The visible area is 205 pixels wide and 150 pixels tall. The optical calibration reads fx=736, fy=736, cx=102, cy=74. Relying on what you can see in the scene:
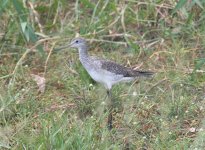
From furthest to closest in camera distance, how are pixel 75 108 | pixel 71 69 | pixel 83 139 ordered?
pixel 71 69
pixel 75 108
pixel 83 139

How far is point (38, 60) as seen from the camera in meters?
7.92

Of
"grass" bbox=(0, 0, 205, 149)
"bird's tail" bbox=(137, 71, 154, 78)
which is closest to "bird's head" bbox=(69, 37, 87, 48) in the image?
"grass" bbox=(0, 0, 205, 149)

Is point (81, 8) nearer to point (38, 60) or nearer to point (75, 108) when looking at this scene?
point (38, 60)

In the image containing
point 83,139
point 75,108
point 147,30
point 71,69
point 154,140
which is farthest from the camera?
point 147,30

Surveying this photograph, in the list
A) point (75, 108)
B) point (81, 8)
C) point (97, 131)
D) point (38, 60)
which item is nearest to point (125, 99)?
point (75, 108)

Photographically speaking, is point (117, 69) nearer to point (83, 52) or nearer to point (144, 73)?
point (144, 73)

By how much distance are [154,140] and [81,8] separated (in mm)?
3167

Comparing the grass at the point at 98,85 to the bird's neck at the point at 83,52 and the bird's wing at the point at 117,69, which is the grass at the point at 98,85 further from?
the bird's neck at the point at 83,52

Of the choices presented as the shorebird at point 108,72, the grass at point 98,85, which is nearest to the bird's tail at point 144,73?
the shorebird at point 108,72

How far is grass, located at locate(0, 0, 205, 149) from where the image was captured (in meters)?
5.95

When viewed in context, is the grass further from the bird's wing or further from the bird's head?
the bird's head

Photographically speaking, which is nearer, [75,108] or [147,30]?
[75,108]

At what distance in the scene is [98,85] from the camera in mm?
7277

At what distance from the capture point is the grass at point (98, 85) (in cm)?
595
